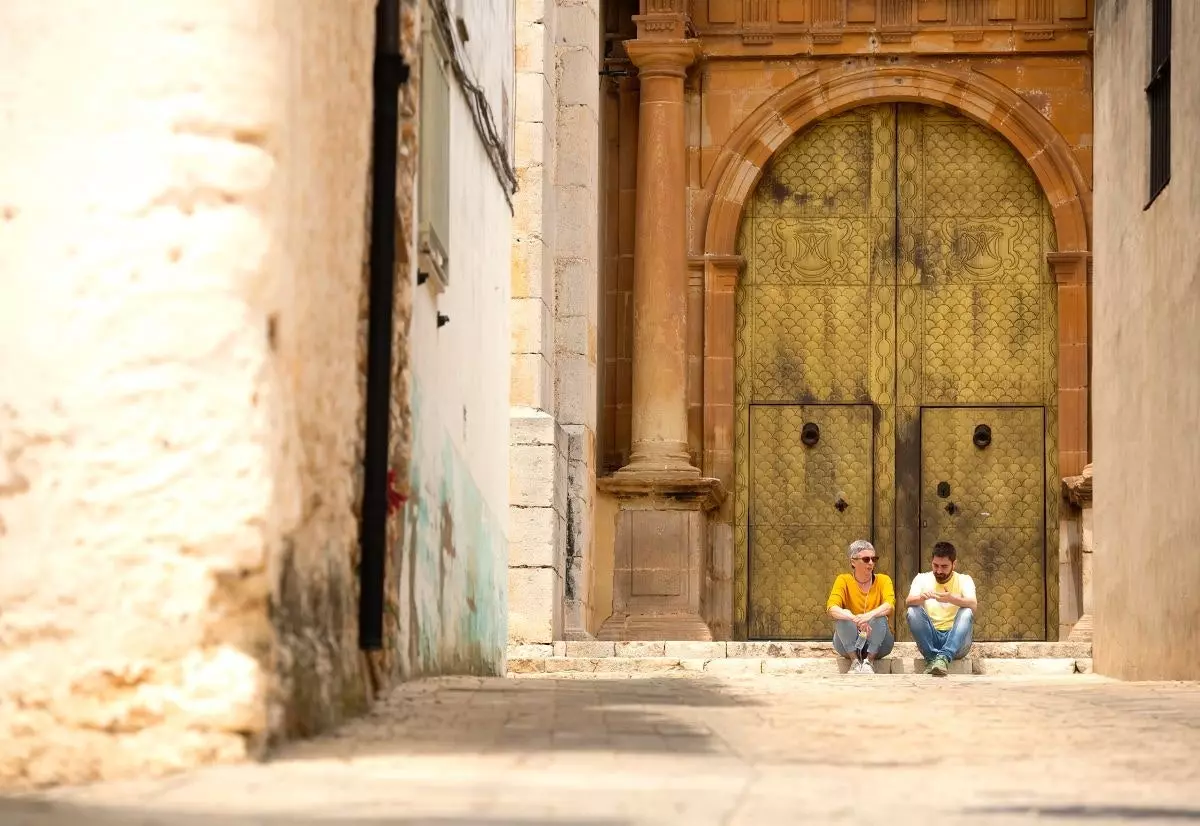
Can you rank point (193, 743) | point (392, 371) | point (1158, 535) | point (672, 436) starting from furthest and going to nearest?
point (672, 436), point (1158, 535), point (392, 371), point (193, 743)

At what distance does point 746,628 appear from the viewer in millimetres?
20172

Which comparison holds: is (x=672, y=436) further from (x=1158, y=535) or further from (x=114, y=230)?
(x=114, y=230)

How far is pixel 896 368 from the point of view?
2064cm

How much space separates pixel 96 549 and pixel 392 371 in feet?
6.41

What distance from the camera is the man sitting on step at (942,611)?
46.6ft

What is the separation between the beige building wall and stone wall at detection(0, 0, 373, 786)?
667cm

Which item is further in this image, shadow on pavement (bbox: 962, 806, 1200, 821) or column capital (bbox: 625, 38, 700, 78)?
column capital (bbox: 625, 38, 700, 78)

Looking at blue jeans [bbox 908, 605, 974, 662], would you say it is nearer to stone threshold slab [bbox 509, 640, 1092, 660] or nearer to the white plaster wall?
stone threshold slab [bbox 509, 640, 1092, 660]

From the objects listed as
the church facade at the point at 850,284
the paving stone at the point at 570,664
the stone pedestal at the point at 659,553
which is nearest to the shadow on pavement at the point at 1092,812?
the paving stone at the point at 570,664

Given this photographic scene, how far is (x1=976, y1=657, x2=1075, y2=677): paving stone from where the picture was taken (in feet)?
47.6

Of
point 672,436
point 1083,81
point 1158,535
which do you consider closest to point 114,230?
point 1158,535

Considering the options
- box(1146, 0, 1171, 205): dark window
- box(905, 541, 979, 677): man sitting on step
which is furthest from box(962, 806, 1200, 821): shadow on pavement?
box(905, 541, 979, 677): man sitting on step

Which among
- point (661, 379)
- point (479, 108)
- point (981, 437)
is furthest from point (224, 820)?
point (981, 437)

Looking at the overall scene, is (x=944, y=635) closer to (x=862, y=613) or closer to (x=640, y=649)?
(x=862, y=613)
